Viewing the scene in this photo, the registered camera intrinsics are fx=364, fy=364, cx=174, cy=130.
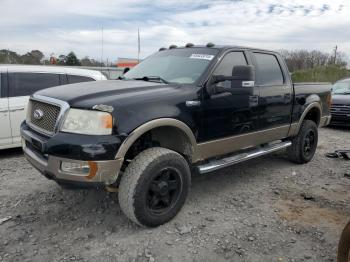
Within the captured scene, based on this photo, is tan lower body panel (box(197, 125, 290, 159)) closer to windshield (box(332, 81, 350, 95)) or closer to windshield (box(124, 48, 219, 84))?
windshield (box(124, 48, 219, 84))

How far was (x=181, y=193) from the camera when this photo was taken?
388 centimetres

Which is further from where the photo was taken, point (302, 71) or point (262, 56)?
point (302, 71)

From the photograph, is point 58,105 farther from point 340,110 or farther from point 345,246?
point 340,110

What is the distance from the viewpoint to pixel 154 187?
365cm

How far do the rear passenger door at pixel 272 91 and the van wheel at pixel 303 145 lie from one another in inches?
24.7

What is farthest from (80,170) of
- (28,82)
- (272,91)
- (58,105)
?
(28,82)

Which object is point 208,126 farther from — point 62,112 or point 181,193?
point 62,112

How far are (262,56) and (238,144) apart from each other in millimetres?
1502

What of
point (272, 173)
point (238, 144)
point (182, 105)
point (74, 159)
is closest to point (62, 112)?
point (74, 159)

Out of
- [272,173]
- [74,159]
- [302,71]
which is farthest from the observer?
[302,71]

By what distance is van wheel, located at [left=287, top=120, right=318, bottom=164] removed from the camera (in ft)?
19.9

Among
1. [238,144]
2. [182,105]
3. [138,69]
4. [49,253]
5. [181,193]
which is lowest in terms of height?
[49,253]

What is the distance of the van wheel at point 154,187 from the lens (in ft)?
11.3

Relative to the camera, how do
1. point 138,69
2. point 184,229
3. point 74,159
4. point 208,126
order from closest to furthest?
1. point 74,159
2. point 184,229
3. point 208,126
4. point 138,69
